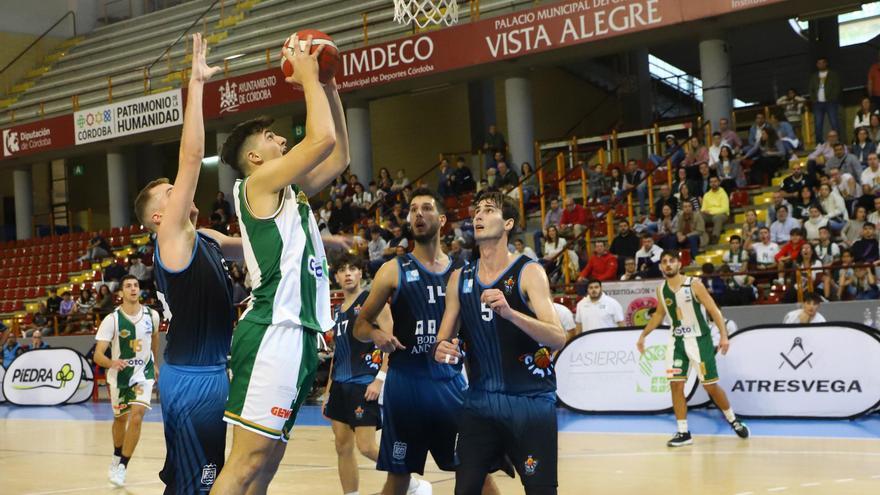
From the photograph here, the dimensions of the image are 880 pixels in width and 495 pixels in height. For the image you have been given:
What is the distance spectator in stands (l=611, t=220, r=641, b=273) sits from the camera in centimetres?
1811

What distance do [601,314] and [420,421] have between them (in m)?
9.15

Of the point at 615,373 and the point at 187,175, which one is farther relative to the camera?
the point at 615,373

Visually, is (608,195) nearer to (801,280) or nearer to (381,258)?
(381,258)

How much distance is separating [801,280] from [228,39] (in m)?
19.6

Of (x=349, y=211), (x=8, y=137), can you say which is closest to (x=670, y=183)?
(x=349, y=211)

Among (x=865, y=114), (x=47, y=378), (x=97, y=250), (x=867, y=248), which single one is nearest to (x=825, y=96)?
(x=865, y=114)

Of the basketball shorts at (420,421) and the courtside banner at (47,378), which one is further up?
the basketball shorts at (420,421)

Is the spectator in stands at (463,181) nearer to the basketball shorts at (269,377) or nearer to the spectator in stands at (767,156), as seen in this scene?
the spectator in stands at (767,156)

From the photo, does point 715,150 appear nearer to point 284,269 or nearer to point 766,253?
point 766,253

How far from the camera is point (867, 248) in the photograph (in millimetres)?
15422

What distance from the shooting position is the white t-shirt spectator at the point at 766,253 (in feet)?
54.0

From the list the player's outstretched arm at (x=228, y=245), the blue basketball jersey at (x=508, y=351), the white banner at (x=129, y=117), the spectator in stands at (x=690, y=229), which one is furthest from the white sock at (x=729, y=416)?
the white banner at (x=129, y=117)

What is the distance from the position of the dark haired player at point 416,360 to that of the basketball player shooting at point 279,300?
6.11ft

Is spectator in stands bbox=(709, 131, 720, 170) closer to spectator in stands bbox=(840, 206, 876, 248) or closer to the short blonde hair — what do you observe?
spectator in stands bbox=(840, 206, 876, 248)
